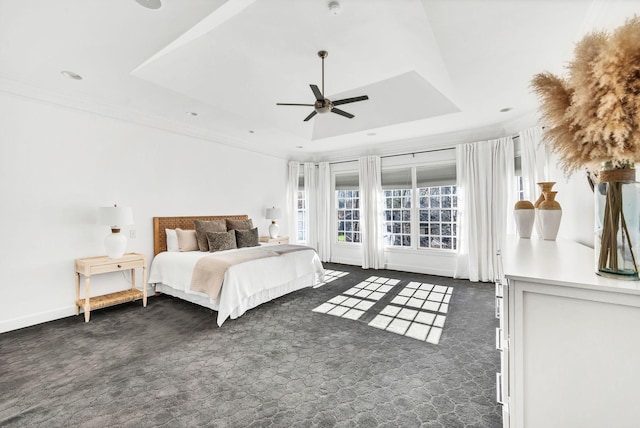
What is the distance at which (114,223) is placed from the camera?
3.45m

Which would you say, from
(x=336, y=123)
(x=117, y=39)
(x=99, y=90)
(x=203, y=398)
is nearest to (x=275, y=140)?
(x=336, y=123)

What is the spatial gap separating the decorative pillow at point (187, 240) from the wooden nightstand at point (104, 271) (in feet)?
1.99

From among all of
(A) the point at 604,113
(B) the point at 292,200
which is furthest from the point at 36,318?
(A) the point at 604,113

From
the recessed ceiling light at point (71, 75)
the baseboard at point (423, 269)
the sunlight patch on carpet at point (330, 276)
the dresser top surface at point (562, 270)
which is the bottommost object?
the sunlight patch on carpet at point (330, 276)

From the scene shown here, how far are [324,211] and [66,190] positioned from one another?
481 cm

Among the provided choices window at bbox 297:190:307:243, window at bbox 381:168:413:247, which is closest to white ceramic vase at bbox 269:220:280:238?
window at bbox 297:190:307:243

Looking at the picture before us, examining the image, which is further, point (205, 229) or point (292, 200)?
point (292, 200)

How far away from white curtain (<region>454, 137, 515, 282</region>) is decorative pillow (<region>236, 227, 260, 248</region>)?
378cm

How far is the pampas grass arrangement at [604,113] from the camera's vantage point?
831 mm

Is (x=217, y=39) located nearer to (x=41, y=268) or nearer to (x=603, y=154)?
(x=603, y=154)

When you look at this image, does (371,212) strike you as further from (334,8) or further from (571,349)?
(571,349)

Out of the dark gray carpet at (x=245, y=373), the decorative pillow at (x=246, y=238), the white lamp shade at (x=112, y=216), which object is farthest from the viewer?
the decorative pillow at (x=246, y=238)

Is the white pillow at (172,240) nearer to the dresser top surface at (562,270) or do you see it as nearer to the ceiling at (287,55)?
the ceiling at (287,55)

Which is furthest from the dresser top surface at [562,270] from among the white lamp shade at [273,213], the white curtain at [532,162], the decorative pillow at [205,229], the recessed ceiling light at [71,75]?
the white lamp shade at [273,213]
